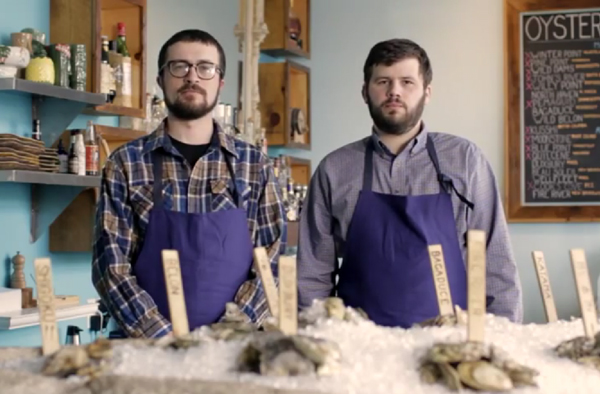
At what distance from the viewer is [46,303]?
1.47 m

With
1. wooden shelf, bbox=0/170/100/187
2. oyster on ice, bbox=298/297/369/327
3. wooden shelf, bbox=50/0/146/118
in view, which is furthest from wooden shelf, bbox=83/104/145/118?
oyster on ice, bbox=298/297/369/327

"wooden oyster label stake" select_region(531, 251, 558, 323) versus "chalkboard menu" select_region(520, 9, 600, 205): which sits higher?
"chalkboard menu" select_region(520, 9, 600, 205)

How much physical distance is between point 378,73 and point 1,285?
178cm

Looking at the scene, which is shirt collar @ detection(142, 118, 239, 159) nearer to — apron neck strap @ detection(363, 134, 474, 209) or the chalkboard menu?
apron neck strap @ detection(363, 134, 474, 209)

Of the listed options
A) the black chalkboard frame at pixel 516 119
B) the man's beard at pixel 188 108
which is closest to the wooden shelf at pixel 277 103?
the black chalkboard frame at pixel 516 119

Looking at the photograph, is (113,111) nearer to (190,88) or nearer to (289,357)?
(190,88)

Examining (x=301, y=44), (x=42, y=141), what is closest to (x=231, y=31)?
(x=301, y=44)

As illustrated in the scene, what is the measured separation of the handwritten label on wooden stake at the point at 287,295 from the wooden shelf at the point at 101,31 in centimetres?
222

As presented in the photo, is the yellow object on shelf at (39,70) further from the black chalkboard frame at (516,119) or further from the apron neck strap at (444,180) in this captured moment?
the black chalkboard frame at (516,119)

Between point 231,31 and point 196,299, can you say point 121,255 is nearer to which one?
point 196,299

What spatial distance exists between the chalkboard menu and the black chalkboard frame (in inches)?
1.2

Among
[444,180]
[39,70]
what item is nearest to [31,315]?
[39,70]

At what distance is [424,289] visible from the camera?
2.29 meters

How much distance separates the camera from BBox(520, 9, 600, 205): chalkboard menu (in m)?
5.53
